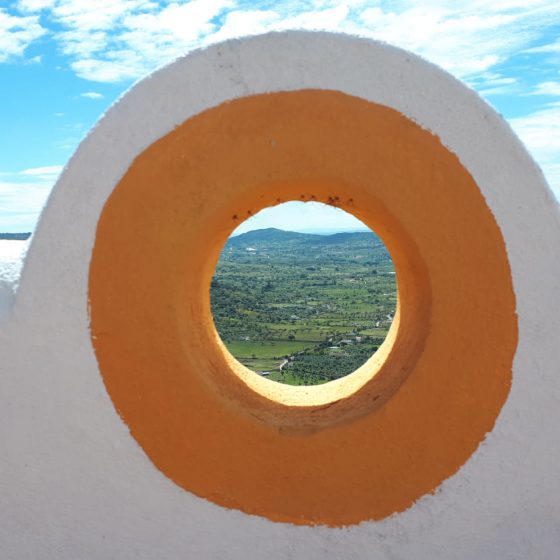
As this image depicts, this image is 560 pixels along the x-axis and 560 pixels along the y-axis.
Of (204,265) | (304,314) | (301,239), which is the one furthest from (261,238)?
(204,265)

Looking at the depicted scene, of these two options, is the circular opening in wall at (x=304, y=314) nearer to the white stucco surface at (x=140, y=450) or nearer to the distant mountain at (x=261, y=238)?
the white stucco surface at (x=140, y=450)

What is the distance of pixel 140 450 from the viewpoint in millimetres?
3516

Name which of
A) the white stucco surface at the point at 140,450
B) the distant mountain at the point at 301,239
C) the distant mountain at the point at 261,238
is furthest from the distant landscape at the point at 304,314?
the distant mountain at the point at 261,238

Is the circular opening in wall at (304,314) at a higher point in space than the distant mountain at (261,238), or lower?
lower

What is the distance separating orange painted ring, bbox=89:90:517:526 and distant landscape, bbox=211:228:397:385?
2324 centimetres

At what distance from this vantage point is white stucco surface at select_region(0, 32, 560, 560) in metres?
3.32

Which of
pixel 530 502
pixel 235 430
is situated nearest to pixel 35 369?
pixel 235 430

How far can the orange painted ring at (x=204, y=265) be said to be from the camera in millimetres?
3363

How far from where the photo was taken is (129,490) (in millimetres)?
3545

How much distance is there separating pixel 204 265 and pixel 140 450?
1.05m

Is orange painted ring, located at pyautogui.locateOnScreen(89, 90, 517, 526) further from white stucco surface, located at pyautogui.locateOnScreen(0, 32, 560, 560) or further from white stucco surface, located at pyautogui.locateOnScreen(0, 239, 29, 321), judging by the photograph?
white stucco surface, located at pyautogui.locateOnScreen(0, 239, 29, 321)

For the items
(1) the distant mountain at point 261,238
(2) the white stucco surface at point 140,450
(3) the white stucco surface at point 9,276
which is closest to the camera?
(2) the white stucco surface at point 140,450

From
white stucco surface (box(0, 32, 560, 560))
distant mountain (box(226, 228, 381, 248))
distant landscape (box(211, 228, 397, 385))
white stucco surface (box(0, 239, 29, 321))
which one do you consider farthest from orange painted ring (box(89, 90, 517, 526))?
distant mountain (box(226, 228, 381, 248))

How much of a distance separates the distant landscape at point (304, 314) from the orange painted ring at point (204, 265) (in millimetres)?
23238
